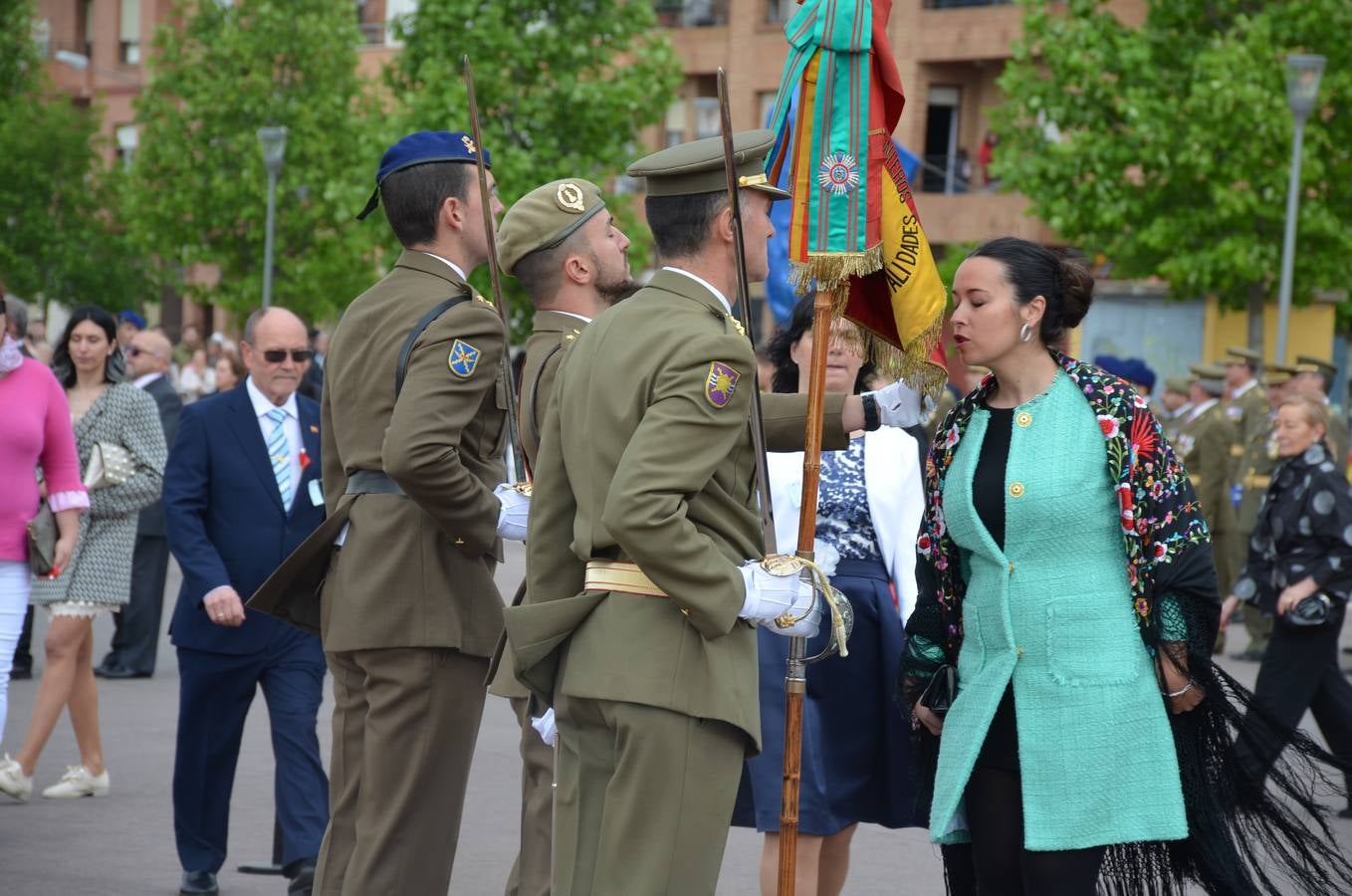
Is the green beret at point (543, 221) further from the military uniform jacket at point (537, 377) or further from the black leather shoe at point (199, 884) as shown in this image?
the black leather shoe at point (199, 884)

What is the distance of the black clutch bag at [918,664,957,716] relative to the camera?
481 centimetres

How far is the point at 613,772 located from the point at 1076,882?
1.19 m

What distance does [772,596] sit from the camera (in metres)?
4.05

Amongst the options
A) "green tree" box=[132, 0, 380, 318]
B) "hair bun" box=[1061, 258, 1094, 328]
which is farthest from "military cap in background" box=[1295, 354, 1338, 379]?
"green tree" box=[132, 0, 380, 318]

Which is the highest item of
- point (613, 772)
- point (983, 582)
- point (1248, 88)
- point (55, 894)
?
point (1248, 88)

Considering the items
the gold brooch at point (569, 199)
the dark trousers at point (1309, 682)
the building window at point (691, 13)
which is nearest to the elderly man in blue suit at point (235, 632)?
the gold brooch at point (569, 199)

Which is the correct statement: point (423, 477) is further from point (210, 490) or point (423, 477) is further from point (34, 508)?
point (34, 508)

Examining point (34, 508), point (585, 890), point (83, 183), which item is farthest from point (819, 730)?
point (83, 183)

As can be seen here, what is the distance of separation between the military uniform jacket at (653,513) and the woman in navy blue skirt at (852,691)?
1.48 meters

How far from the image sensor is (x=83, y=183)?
44219 mm

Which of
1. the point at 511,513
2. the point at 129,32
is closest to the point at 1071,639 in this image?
the point at 511,513

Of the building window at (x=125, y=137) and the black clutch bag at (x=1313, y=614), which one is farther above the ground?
the building window at (x=125, y=137)

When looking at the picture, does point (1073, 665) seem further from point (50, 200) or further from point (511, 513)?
point (50, 200)

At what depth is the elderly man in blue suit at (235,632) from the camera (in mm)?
6562
